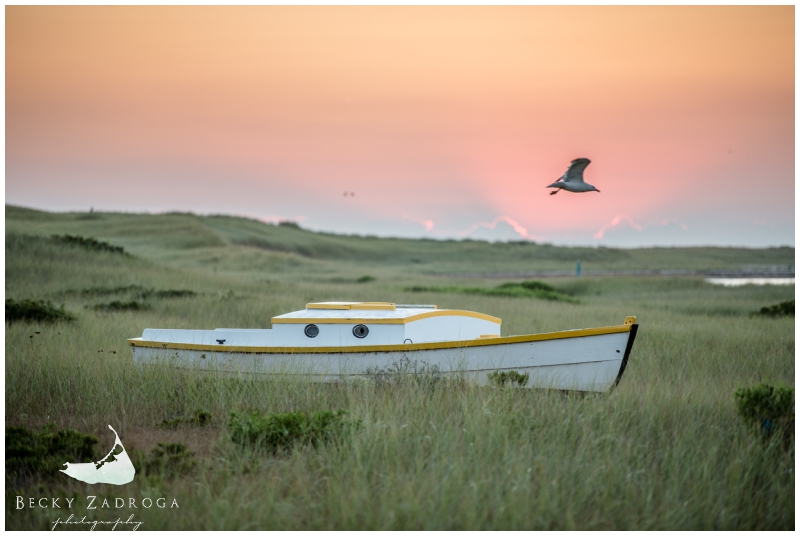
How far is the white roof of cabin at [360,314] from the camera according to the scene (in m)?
10.7

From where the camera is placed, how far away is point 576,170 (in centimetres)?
849

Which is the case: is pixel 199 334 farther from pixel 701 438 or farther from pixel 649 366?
Answer: pixel 701 438

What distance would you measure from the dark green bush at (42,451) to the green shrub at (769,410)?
7.13 m

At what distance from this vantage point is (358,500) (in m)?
5.89

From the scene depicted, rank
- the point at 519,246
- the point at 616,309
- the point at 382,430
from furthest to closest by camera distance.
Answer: the point at 519,246
the point at 616,309
the point at 382,430

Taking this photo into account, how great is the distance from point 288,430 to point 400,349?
297cm

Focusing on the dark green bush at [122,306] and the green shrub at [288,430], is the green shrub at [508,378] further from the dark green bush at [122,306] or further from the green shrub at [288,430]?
the dark green bush at [122,306]

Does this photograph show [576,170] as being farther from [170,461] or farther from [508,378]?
[170,461]

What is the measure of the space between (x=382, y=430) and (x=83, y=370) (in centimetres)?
550

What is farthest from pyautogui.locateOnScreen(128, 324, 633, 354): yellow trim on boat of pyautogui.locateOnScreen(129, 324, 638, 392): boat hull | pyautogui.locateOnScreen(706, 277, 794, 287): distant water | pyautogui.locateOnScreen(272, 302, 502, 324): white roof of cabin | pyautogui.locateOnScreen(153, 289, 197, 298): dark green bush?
pyautogui.locateOnScreen(706, 277, 794, 287): distant water

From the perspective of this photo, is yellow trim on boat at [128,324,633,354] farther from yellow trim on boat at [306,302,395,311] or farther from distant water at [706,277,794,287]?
distant water at [706,277,794,287]

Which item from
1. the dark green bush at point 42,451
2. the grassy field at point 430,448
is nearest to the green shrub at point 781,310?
the grassy field at point 430,448

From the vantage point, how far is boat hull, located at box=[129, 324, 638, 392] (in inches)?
369

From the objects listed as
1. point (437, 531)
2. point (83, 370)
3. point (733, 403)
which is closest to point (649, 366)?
point (733, 403)
